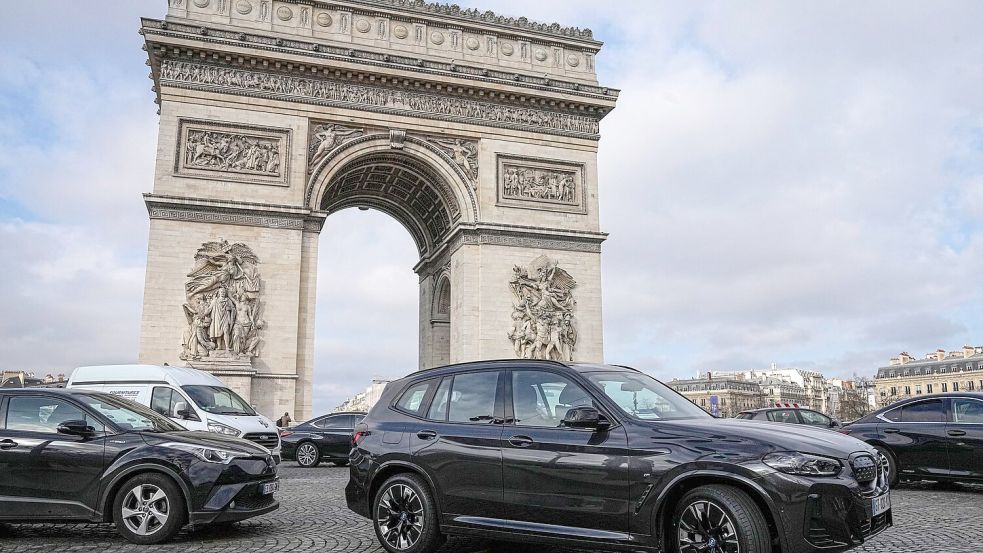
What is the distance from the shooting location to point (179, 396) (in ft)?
50.1

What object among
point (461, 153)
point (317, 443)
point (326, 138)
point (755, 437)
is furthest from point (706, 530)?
point (461, 153)

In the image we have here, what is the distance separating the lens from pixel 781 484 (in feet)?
15.9

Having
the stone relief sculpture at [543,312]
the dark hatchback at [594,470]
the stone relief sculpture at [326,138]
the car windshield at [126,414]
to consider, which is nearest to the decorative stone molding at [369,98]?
the stone relief sculpture at [326,138]

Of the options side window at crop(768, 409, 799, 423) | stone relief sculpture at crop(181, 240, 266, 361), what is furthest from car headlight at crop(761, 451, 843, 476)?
stone relief sculpture at crop(181, 240, 266, 361)

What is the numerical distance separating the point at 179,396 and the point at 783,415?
12.5 metres

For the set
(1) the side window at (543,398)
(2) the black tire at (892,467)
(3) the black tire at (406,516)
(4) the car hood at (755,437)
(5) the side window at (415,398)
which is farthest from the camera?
(2) the black tire at (892,467)

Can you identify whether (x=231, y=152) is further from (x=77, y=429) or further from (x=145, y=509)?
(x=145, y=509)

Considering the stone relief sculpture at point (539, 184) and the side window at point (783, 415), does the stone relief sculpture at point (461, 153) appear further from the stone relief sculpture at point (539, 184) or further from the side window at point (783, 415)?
the side window at point (783, 415)

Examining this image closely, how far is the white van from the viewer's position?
1494cm

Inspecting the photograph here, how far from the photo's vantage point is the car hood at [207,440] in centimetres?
747

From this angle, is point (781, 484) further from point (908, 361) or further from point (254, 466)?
point (908, 361)

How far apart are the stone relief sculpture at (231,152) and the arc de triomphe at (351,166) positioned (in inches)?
1.7

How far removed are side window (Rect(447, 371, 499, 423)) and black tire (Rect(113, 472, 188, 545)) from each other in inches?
109

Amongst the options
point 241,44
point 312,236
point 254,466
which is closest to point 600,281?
point 312,236
